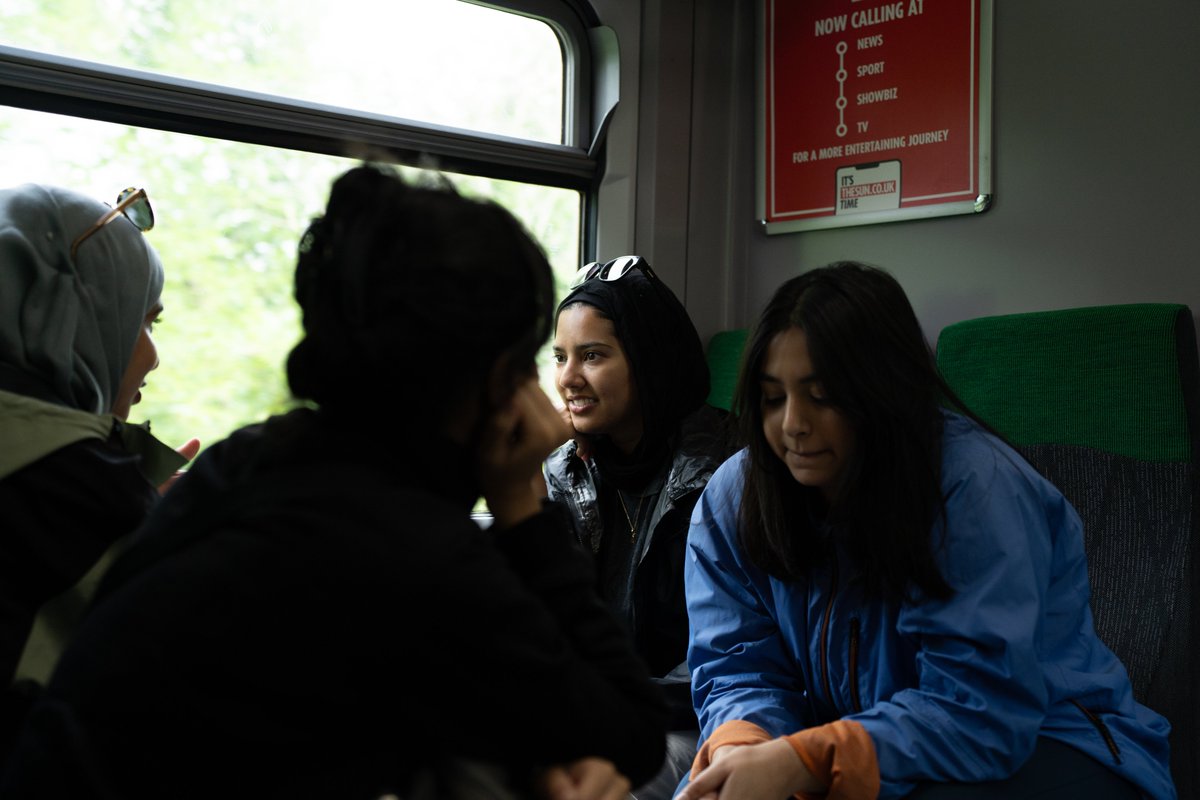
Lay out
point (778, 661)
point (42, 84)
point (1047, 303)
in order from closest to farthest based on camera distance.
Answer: point (778, 661), point (42, 84), point (1047, 303)

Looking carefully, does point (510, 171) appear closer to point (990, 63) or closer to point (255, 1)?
point (255, 1)

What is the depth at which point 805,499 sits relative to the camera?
1.50 metres

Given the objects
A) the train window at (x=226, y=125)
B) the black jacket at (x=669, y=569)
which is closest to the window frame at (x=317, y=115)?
the train window at (x=226, y=125)

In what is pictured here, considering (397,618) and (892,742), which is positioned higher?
(397,618)

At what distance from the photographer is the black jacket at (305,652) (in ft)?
2.14

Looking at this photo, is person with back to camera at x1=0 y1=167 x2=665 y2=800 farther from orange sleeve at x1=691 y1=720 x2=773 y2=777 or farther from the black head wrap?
the black head wrap

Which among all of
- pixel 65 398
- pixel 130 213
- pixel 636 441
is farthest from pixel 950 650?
pixel 130 213

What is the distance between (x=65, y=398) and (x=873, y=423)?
1.05 meters

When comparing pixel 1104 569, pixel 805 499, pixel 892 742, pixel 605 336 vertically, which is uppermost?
pixel 605 336

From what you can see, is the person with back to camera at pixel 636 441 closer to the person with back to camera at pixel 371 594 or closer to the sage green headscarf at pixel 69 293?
the sage green headscarf at pixel 69 293

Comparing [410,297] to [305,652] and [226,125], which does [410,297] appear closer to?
[305,652]

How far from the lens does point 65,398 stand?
4.16ft

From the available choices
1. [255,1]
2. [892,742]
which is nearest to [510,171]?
[255,1]

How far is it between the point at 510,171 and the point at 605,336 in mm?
921
